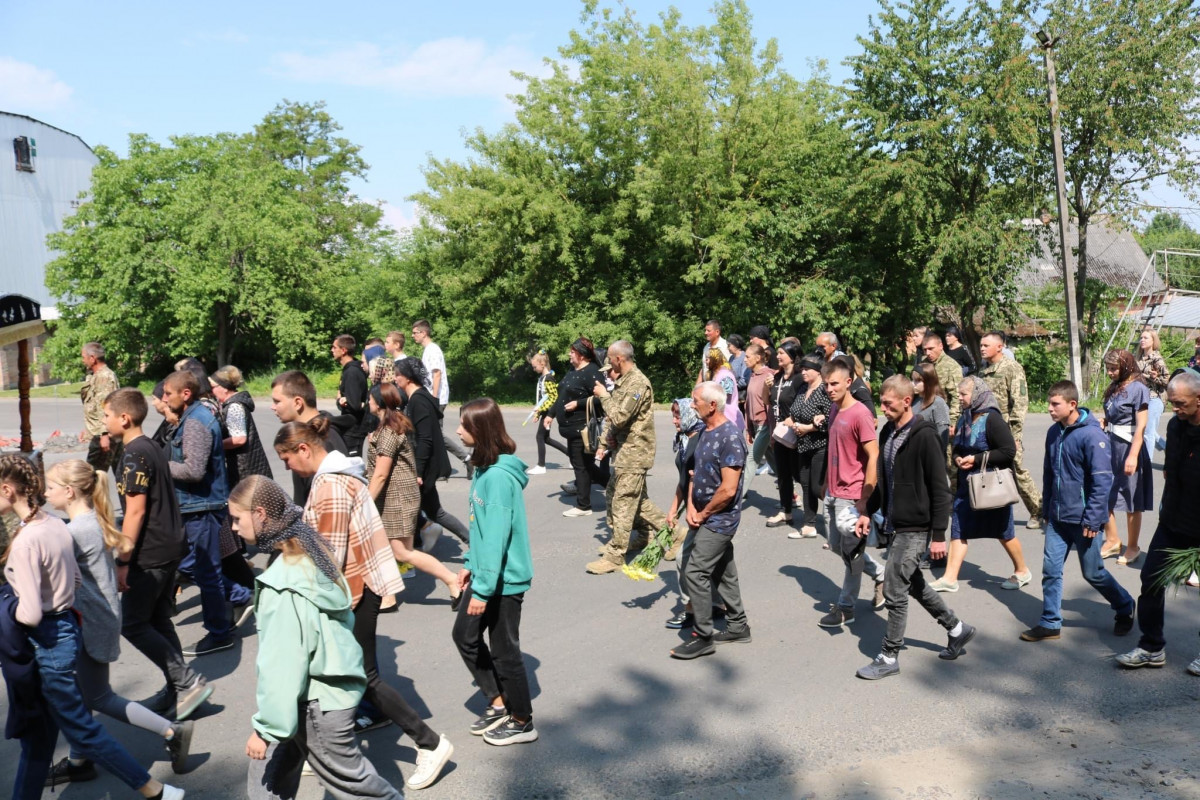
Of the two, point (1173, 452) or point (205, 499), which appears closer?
point (1173, 452)

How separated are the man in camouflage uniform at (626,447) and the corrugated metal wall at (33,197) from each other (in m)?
39.8

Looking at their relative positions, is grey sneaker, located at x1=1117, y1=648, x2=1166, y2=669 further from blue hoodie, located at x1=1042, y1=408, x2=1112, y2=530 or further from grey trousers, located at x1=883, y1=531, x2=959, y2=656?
grey trousers, located at x1=883, y1=531, x2=959, y2=656

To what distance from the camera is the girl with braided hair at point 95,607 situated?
4250 mm

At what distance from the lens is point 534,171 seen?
25.8 meters

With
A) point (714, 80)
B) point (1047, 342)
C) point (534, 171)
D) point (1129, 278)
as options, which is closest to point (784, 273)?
point (714, 80)

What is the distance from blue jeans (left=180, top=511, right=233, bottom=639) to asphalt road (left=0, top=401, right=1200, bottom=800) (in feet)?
0.81

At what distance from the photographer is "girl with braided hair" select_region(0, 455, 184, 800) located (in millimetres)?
3904

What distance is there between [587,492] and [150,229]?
28.6m

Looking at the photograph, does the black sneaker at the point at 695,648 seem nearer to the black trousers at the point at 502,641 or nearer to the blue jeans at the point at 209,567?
the black trousers at the point at 502,641

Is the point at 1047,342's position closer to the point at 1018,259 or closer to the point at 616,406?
the point at 1018,259

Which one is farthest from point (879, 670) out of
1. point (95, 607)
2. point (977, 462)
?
point (95, 607)

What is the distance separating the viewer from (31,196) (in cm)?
4206

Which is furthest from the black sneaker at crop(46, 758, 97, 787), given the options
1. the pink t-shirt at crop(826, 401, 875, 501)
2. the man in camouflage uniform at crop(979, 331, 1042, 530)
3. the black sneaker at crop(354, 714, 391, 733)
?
the man in camouflage uniform at crop(979, 331, 1042, 530)

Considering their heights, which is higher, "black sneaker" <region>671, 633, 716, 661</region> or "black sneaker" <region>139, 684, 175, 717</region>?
"black sneaker" <region>139, 684, 175, 717</region>
